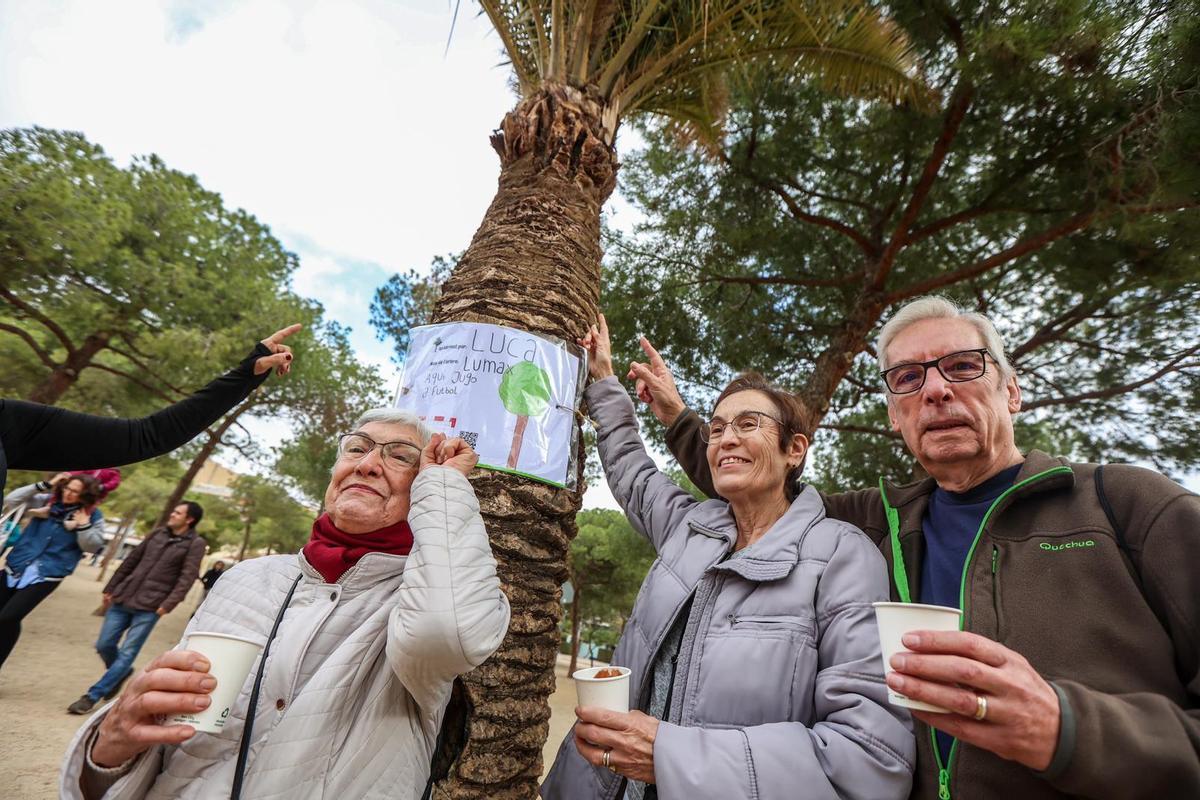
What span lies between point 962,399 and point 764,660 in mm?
989

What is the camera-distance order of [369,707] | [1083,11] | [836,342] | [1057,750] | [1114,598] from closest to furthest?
1. [1057,750]
2. [1114,598]
3. [369,707]
4. [1083,11]
5. [836,342]

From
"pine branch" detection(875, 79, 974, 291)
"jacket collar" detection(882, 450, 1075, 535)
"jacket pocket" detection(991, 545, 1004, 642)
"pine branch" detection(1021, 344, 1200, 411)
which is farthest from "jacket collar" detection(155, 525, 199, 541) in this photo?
"pine branch" detection(1021, 344, 1200, 411)

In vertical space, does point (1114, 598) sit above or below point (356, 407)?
below

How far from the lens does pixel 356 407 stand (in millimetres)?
13727

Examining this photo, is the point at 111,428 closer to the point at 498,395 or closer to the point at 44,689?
the point at 498,395

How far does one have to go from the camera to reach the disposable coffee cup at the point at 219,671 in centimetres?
113

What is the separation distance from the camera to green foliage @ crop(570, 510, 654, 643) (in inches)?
606

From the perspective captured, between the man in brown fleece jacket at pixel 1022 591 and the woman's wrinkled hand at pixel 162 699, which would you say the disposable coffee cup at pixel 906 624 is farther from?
the woman's wrinkled hand at pixel 162 699

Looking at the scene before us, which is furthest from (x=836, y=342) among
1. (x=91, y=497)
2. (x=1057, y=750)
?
(x=91, y=497)

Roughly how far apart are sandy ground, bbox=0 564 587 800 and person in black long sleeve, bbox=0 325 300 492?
2728 millimetres

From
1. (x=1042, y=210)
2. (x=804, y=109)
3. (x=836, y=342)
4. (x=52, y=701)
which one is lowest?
(x=52, y=701)

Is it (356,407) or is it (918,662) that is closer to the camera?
(918,662)

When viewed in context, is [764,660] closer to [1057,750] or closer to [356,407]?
[1057,750]

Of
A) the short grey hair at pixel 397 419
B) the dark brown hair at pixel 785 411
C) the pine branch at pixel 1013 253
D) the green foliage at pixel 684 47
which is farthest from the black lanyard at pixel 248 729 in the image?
the pine branch at pixel 1013 253
